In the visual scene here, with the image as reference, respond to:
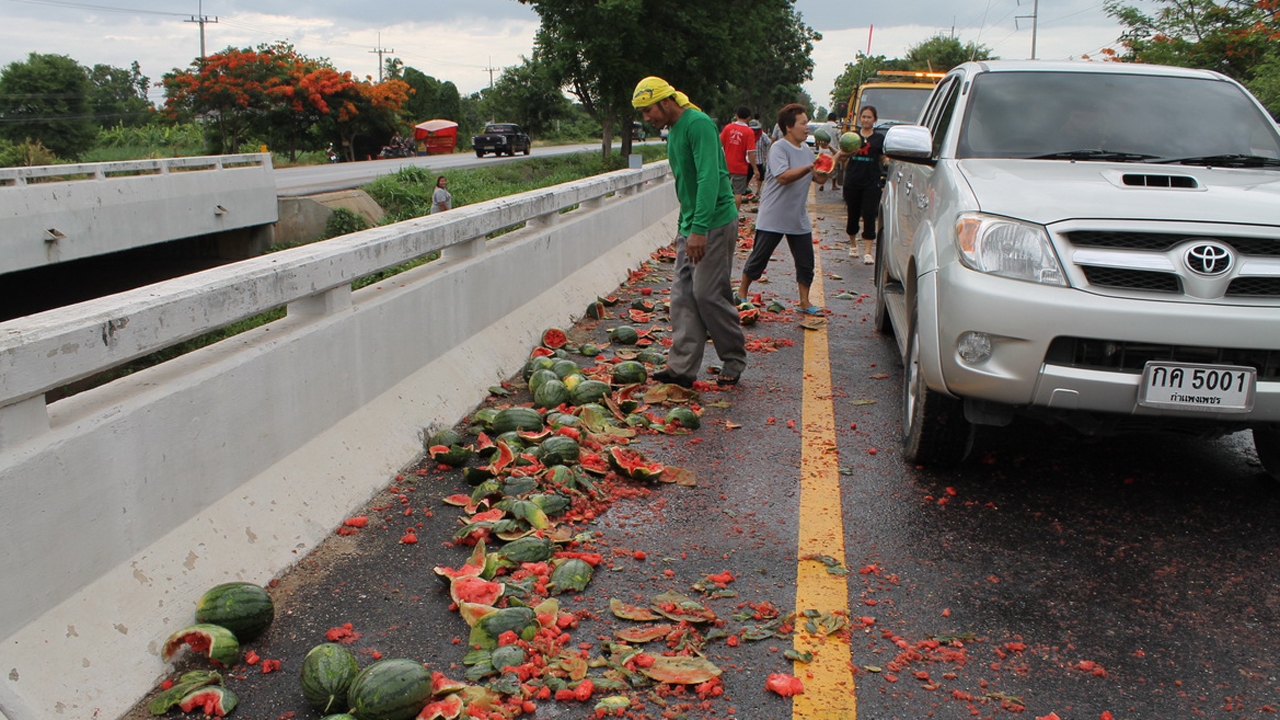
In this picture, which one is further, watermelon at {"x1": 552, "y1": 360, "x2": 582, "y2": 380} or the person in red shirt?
the person in red shirt

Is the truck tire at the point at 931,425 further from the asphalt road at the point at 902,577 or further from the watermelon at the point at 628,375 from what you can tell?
the watermelon at the point at 628,375

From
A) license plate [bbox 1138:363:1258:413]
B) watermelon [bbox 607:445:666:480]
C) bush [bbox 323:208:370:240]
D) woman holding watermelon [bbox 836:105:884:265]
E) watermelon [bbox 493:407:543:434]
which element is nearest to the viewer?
license plate [bbox 1138:363:1258:413]

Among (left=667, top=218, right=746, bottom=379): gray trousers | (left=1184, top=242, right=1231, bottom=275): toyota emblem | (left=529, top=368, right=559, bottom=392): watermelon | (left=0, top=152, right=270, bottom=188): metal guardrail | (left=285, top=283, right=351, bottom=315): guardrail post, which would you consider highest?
(left=0, top=152, right=270, bottom=188): metal guardrail

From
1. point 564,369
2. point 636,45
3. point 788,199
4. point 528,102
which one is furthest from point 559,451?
point 528,102

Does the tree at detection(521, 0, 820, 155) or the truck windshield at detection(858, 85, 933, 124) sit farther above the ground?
the tree at detection(521, 0, 820, 155)

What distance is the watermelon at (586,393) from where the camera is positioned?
662cm

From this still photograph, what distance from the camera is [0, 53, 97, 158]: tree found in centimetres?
4609

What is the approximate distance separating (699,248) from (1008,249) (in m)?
2.68

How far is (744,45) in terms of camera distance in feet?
149

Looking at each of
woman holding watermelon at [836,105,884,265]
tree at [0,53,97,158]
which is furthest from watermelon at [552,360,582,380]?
tree at [0,53,97,158]

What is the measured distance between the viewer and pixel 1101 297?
4566mm

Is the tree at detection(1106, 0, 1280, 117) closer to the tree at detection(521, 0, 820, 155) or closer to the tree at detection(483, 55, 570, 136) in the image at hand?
the tree at detection(521, 0, 820, 155)

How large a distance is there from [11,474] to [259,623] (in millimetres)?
1044

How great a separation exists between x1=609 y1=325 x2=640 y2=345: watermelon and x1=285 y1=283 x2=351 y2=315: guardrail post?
3686 millimetres
